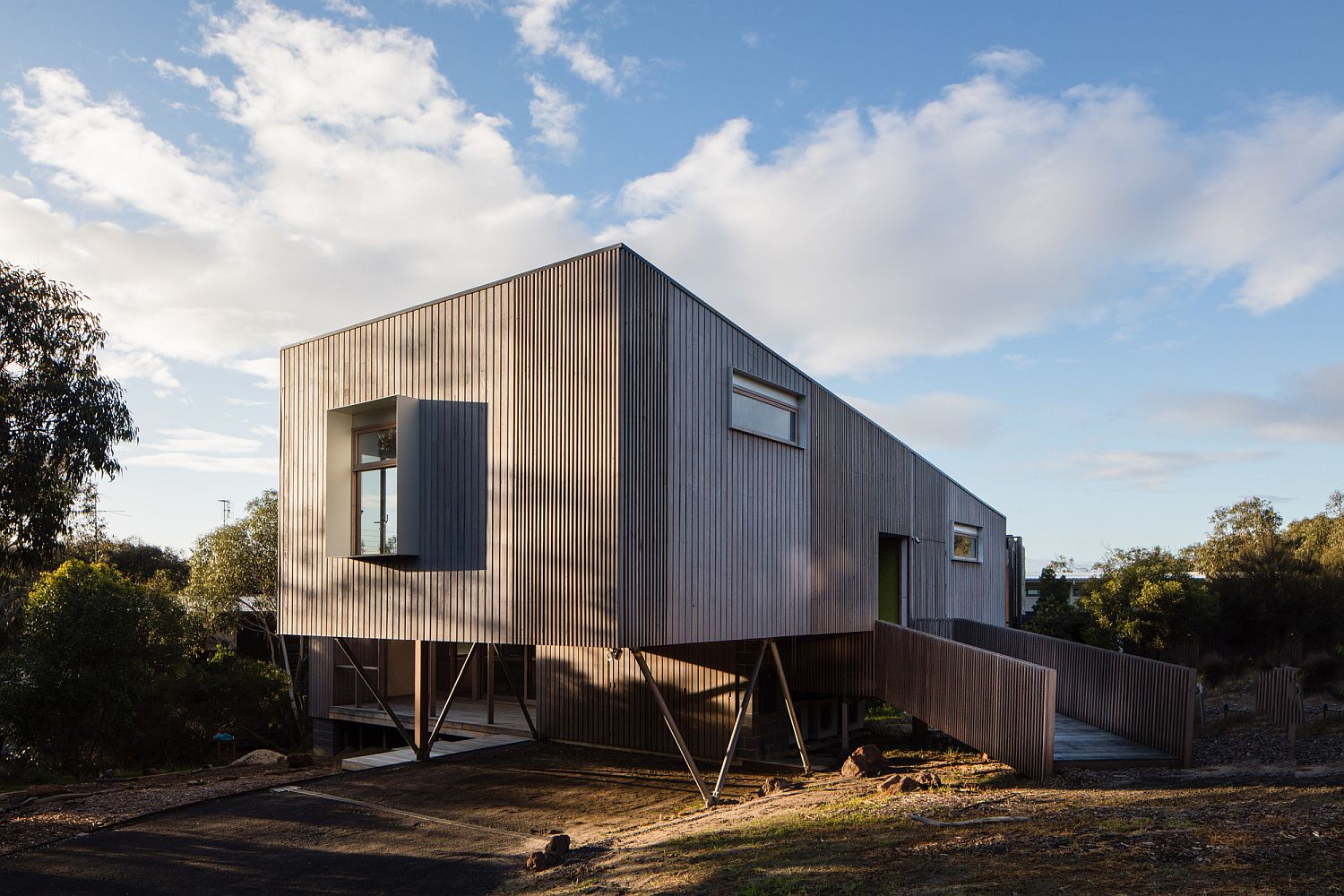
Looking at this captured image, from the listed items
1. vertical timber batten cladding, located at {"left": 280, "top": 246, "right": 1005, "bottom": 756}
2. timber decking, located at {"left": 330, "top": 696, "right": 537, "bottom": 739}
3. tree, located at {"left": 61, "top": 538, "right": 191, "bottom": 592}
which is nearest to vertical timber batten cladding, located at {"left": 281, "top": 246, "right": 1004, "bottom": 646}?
vertical timber batten cladding, located at {"left": 280, "top": 246, "right": 1005, "bottom": 756}

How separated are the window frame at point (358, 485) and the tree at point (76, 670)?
723cm

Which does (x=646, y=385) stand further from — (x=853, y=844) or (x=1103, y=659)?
(x=1103, y=659)

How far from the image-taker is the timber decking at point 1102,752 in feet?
37.0

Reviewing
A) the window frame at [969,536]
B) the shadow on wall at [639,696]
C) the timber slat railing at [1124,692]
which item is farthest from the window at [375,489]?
the window frame at [969,536]

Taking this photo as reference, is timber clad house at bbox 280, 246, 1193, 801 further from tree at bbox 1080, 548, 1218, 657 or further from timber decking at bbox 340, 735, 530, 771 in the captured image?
tree at bbox 1080, 548, 1218, 657

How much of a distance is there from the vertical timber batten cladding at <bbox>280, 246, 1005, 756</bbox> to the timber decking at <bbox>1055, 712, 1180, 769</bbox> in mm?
3321

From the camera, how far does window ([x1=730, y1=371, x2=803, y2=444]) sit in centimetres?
1216

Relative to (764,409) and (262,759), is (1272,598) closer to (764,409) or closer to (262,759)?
(764,409)

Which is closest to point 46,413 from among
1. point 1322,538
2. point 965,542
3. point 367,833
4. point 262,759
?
point 262,759

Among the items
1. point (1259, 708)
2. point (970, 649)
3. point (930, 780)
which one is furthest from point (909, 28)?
point (1259, 708)

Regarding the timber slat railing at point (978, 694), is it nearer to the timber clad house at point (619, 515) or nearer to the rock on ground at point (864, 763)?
the timber clad house at point (619, 515)

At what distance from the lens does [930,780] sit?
34.1ft

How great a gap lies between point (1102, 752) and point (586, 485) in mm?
7449

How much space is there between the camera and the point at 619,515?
10141mm
